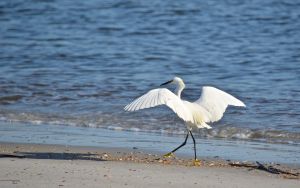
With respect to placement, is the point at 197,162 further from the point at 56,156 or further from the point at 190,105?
the point at 56,156

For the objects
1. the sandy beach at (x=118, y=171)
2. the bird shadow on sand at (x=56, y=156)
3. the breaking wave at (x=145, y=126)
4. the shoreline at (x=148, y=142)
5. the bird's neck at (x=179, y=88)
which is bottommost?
the sandy beach at (x=118, y=171)

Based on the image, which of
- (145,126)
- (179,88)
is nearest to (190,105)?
(179,88)

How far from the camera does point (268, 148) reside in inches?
352

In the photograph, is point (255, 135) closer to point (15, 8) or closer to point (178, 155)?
point (178, 155)

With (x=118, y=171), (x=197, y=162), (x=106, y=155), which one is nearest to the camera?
(x=118, y=171)

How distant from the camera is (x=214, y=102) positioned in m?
8.62

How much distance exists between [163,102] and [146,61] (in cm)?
766

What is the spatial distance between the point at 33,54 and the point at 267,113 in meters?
7.32

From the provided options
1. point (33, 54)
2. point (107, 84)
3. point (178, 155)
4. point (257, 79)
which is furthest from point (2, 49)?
point (178, 155)

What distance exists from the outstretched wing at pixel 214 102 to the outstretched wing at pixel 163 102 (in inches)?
15.9

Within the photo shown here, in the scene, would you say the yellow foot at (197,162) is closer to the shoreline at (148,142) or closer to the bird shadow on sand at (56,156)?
the shoreline at (148,142)

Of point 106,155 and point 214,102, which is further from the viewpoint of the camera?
point 214,102

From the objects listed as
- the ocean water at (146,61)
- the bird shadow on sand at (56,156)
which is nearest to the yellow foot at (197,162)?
the bird shadow on sand at (56,156)

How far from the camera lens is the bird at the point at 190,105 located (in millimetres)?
8086
